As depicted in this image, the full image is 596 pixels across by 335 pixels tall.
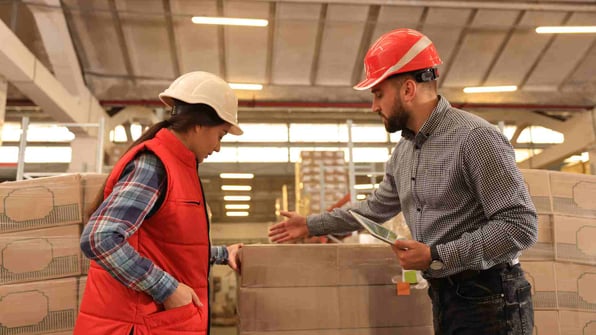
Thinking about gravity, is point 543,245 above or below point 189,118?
below

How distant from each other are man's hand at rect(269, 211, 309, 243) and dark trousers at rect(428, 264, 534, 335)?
0.91 metres

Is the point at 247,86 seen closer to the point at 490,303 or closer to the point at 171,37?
the point at 171,37

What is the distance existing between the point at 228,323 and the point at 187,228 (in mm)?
14432

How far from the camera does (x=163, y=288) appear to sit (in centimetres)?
159

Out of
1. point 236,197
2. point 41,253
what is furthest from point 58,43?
point 236,197

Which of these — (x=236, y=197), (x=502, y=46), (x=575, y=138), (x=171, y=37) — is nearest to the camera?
(x=171, y=37)

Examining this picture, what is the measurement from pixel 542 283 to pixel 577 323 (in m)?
0.28

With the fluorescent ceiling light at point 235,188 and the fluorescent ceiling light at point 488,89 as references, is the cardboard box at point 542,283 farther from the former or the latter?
the fluorescent ceiling light at point 235,188

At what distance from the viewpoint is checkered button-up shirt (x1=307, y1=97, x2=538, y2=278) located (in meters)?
1.67

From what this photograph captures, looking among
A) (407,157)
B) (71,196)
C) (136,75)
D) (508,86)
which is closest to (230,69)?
(136,75)

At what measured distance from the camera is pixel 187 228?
5.72 ft

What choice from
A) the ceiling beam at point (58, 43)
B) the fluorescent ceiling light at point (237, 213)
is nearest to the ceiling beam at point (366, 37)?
the ceiling beam at point (58, 43)

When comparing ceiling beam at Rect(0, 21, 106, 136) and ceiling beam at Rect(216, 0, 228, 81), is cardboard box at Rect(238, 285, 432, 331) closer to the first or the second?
ceiling beam at Rect(0, 21, 106, 136)

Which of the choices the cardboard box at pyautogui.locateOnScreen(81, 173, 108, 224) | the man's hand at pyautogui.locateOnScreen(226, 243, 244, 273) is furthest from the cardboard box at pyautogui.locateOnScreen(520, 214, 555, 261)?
the cardboard box at pyautogui.locateOnScreen(81, 173, 108, 224)
